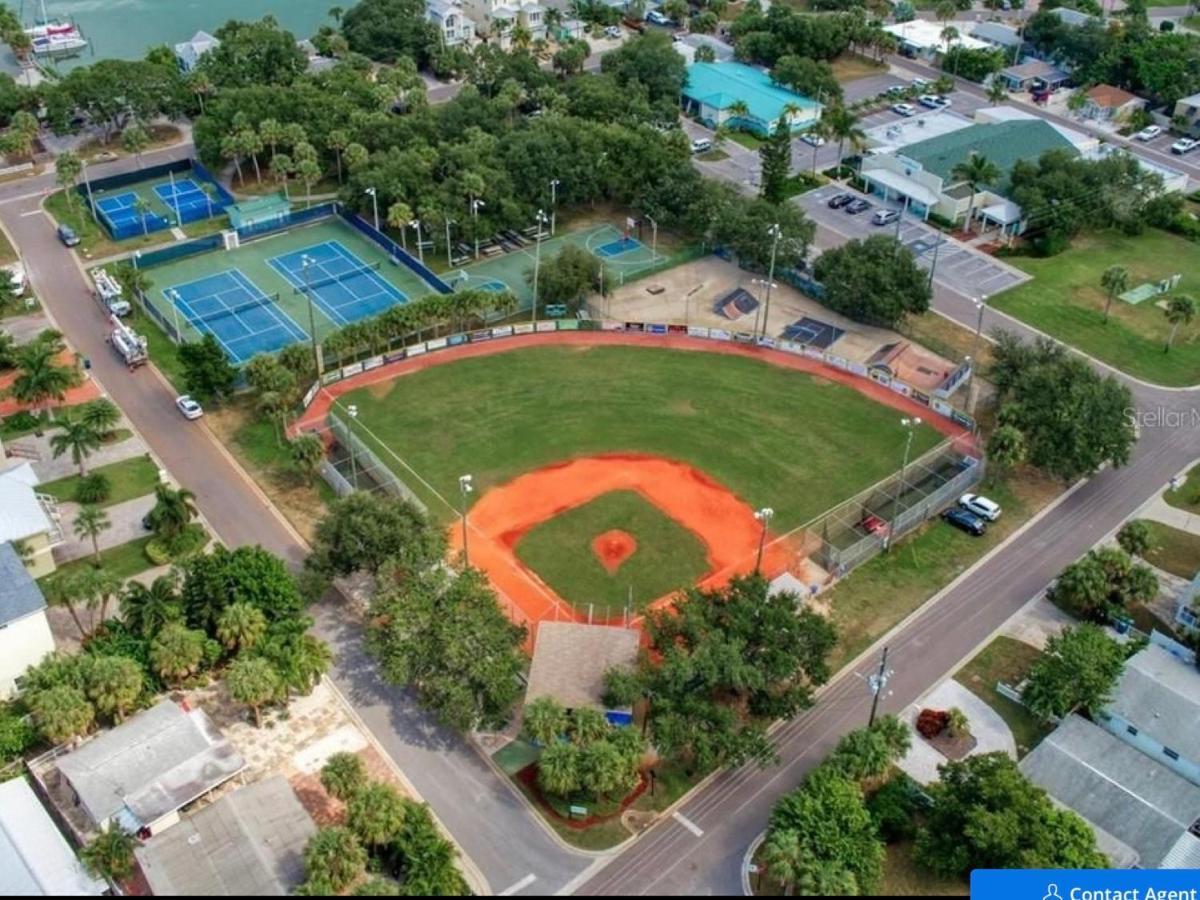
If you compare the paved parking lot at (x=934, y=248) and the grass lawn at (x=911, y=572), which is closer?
the grass lawn at (x=911, y=572)

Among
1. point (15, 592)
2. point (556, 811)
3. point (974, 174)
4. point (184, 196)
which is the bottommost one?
point (556, 811)

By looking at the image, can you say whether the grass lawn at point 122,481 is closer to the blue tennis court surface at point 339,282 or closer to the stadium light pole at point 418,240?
the blue tennis court surface at point 339,282

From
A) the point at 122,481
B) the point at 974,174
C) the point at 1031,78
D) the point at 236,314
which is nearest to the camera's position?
the point at 122,481

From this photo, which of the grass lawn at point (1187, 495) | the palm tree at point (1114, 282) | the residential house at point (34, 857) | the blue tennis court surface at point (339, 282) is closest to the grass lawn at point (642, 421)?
the blue tennis court surface at point (339, 282)

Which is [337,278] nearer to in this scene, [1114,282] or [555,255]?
[555,255]

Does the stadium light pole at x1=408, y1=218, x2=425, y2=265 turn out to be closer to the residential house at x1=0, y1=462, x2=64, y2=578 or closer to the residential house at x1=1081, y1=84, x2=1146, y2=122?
the residential house at x1=0, y1=462, x2=64, y2=578

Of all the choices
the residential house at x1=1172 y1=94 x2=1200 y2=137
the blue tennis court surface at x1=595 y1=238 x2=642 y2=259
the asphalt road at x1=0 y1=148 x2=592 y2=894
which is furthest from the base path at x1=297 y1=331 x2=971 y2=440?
the residential house at x1=1172 y1=94 x2=1200 y2=137

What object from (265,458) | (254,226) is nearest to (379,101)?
(254,226)

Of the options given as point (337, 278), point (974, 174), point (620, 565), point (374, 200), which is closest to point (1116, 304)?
point (974, 174)
